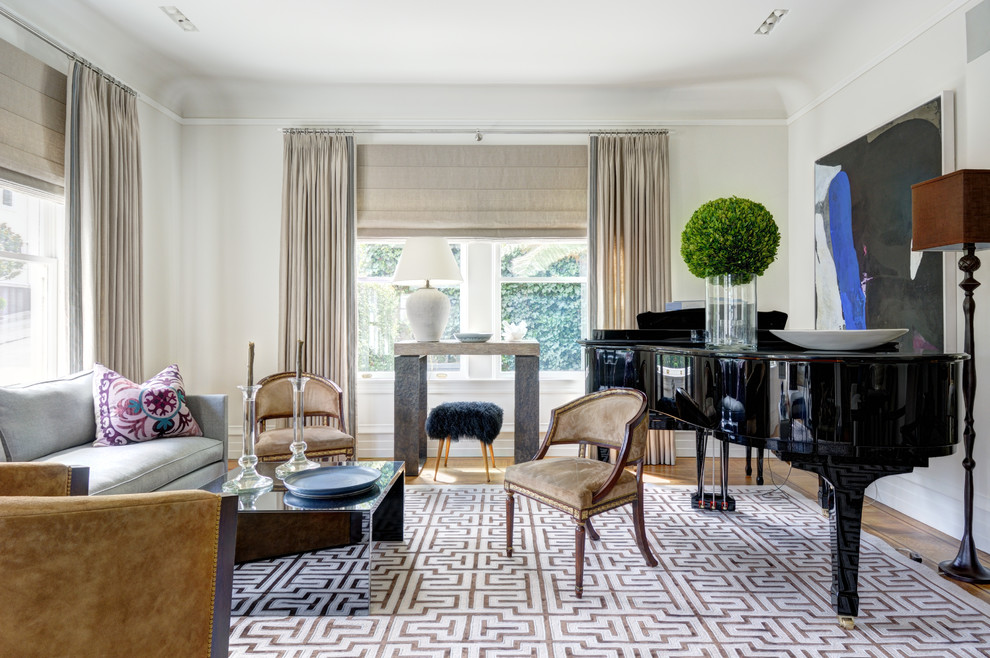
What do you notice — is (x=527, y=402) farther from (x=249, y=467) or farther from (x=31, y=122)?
(x=31, y=122)

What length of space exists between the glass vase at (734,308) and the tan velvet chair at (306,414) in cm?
233

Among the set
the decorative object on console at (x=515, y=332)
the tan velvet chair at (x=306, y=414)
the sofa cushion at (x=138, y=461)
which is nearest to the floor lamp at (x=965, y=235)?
the decorative object on console at (x=515, y=332)

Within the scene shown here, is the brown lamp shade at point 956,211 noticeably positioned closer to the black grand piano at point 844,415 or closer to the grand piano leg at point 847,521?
the black grand piano at point 844,415

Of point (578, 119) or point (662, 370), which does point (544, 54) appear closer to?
point (578, 119)

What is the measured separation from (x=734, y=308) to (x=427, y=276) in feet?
7.10

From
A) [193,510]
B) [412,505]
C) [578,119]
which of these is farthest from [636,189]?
[193,510]

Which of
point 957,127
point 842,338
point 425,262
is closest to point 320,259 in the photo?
point 425,262

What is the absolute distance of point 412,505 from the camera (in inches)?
136

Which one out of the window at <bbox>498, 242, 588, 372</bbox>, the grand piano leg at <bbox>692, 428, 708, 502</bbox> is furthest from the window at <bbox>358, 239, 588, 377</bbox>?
the grand piano leg at <bbox>692, 428, 708, 502</bbox>

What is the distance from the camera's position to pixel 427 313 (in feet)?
13.7

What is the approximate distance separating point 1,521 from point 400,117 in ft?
14.1

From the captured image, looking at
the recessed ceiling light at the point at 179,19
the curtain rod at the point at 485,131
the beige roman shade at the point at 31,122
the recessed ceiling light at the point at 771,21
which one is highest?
the recessed ceiling light at the point at 179,19

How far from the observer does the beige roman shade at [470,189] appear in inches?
187

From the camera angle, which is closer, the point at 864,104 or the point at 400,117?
the point at 864,104
